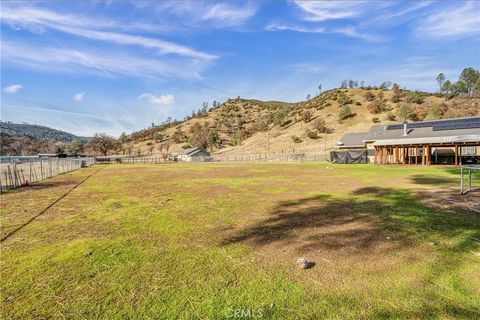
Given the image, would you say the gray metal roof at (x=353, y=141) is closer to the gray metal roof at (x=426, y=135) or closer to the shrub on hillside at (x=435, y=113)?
the gray metal roof at (x=426, y=135)

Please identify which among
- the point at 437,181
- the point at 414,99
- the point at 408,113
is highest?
the point at 414,99

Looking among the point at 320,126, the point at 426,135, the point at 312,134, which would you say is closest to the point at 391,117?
the point at 320,126

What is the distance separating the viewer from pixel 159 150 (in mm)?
95000

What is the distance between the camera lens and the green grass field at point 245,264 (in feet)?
10.3

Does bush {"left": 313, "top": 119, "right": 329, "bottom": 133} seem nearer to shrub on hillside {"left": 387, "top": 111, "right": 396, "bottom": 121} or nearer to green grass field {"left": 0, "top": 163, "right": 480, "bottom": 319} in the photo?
shrub on hillside {"left": 387, "top": 111, "right": 396, "bottom": 121}

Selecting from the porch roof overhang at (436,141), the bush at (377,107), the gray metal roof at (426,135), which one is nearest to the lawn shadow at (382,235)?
the porch roof overhang at (436,141)

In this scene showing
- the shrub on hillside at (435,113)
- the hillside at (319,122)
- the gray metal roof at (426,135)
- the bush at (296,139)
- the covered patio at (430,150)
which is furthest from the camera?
the bush at (296,139)

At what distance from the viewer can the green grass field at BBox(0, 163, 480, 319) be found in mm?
3145

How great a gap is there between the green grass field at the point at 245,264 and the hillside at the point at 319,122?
172 ft

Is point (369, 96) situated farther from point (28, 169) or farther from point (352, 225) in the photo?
point (352, 225)

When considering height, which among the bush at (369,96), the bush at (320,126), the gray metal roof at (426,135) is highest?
the bush at (369,96)

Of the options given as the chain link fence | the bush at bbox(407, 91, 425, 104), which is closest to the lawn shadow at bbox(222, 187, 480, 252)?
the chain link fence

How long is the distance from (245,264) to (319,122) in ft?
221

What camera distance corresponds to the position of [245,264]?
4340mm
